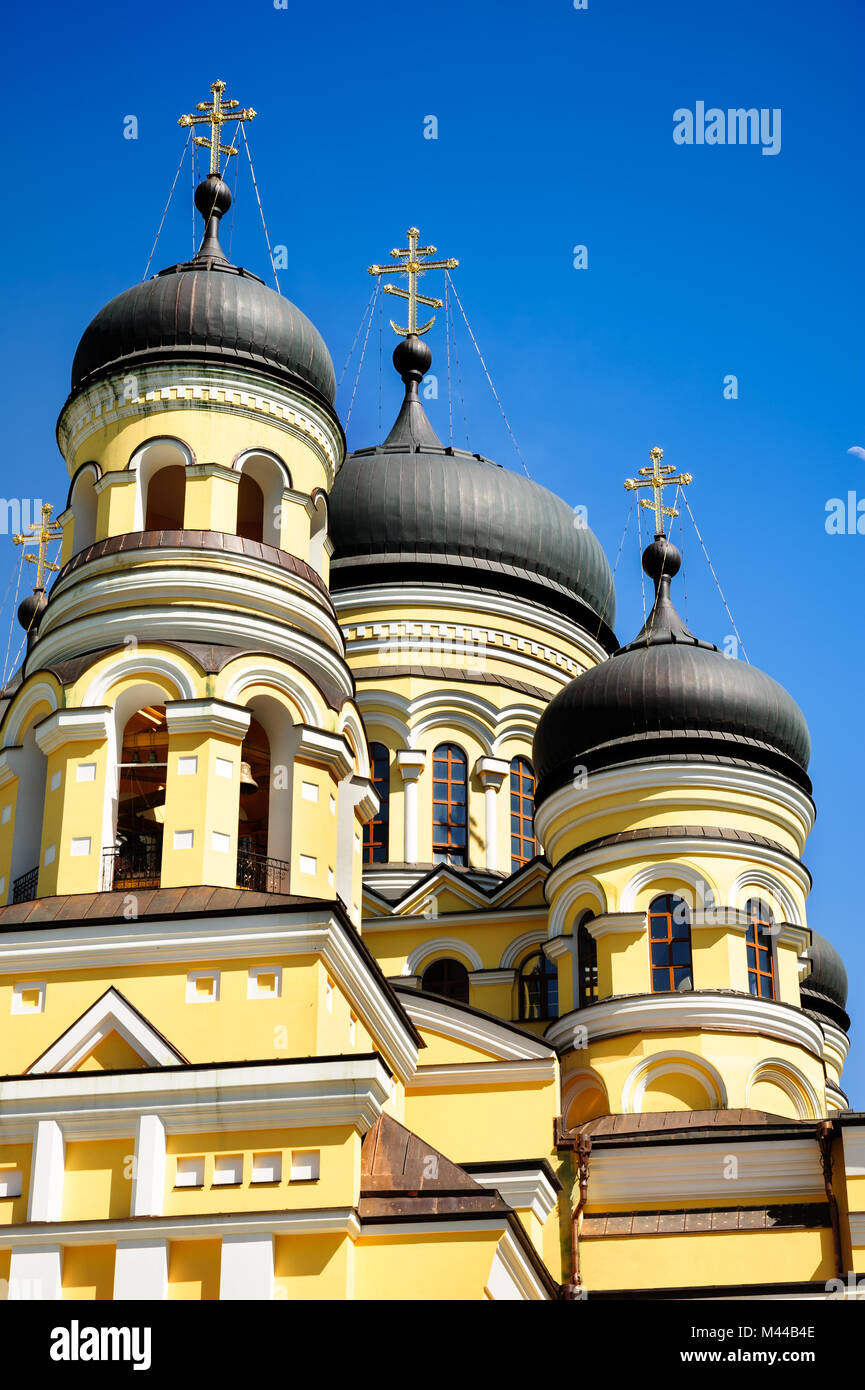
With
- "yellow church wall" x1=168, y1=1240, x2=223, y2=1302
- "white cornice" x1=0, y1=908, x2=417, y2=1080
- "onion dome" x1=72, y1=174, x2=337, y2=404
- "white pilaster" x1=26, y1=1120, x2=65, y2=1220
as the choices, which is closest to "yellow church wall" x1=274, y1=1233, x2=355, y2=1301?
"yellow church wall" x1=168, y1=1240, x2=223, y2=1302

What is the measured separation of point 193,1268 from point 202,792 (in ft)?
10.9

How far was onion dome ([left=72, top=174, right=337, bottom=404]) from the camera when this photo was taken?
15.9 meters

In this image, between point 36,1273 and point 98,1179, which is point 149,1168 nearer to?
point 98,1179

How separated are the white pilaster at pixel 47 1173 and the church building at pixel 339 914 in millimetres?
20

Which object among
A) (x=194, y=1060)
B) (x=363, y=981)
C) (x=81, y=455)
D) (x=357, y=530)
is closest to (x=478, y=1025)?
(x=363, y=981)

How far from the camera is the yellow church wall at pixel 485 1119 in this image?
16.1m

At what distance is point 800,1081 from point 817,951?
23.8 feet

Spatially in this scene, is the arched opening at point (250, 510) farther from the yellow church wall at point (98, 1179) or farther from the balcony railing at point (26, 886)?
the yellow church wall at point (98, 1179)

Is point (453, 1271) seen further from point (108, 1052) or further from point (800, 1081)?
point (800, 1081)

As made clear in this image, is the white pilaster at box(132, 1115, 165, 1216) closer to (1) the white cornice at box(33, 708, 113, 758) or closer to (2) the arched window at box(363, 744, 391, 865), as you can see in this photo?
(1) the white cornice at box(33, 708, 113, 758)

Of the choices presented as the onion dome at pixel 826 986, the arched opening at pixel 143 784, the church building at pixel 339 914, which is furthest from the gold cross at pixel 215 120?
the onion dome at pixel 826 986

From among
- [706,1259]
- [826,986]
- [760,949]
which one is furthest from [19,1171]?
[826,986]

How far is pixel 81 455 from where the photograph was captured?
52.9 ft
